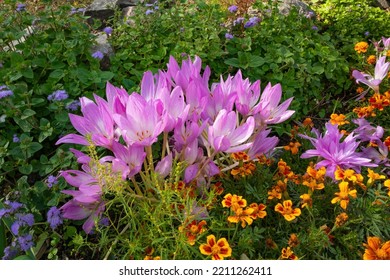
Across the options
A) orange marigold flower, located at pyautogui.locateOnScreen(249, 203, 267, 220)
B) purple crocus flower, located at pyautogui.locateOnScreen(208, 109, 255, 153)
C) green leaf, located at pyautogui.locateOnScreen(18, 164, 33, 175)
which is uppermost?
purple crocus flower, located at pyautogui.locateOnScreen(208, 109, 255, 153)

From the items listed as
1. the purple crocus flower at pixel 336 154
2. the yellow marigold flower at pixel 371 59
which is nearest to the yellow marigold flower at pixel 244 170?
the purple crocus flower at pixel 336 154

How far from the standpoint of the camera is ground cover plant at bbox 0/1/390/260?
1850 mm

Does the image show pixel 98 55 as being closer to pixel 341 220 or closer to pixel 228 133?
pixel 228 133

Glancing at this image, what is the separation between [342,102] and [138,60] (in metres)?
1.27

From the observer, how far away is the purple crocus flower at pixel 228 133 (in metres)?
1.86

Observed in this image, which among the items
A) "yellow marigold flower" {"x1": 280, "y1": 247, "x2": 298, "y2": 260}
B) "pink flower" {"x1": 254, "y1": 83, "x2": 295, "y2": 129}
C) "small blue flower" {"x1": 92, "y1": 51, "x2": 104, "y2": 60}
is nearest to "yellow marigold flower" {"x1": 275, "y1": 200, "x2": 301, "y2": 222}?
"yellow marigold flower" {"x1": 280, "y1": 247, "x2": 298, "y2": 260}

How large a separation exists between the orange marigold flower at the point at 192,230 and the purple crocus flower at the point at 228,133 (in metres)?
0.28

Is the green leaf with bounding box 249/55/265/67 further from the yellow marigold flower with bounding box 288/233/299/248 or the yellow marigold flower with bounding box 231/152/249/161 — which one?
the yellow marigold flower with bounding box 288/233/299/248

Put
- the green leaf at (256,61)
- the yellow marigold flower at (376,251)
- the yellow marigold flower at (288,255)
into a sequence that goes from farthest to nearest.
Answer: the green leaf at (256,61) → the yellow marigold flower at (288,255) → the yellow marigold flower at (376,251)

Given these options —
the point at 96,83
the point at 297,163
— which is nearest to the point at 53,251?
the point at 96,83

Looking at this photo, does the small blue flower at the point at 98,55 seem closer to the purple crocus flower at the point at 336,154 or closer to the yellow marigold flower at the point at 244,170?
the yellow marigold flower at the point at 244,170

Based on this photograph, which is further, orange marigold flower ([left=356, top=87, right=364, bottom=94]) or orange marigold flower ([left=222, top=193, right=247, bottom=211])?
orange marigold flower ([left=356, top=87, right=364, bottom=94])

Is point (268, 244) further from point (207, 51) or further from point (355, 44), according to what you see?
point (355, 44)

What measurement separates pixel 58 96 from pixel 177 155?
700 millimetres
